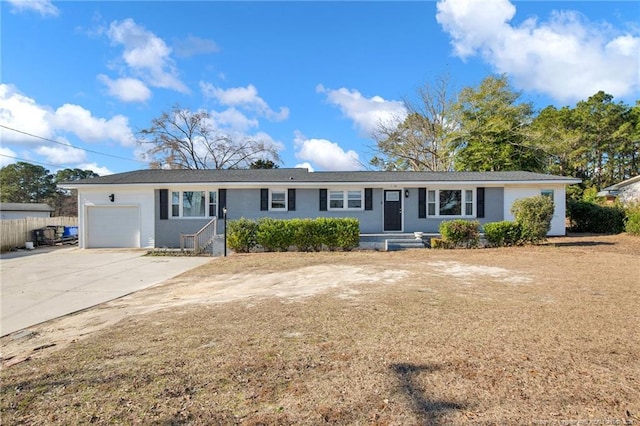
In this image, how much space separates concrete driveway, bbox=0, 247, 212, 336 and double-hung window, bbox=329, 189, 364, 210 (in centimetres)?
609

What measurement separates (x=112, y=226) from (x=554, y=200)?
65.6 ft

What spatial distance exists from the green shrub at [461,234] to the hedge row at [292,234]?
331 centimetres

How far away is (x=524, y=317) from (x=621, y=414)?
214cm

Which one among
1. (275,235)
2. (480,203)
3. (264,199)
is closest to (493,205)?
(480,203)

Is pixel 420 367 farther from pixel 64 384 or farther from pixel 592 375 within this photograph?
pixel 64 384

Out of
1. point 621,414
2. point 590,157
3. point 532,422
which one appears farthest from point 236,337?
point 590,157

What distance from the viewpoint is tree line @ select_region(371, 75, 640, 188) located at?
25.2 m

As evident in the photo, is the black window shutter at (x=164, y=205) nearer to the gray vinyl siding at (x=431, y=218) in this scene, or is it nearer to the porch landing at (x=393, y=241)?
the porch landing at (x=393, y=241)

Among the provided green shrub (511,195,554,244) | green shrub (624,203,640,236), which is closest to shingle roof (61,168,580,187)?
green shrub (624,203,640,236)

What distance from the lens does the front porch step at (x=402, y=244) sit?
40.8 ft

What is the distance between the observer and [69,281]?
7.59m

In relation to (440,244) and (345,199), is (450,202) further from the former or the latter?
(345,199)

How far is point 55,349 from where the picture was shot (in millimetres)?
3561

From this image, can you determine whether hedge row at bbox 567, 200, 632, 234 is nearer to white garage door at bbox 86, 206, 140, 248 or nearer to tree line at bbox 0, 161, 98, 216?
white garage door at bbox 86, 206, 140, 248
